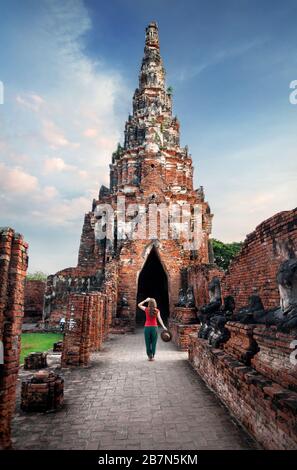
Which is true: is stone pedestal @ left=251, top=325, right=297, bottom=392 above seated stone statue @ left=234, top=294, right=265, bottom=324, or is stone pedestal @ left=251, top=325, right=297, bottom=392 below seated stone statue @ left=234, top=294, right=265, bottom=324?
below

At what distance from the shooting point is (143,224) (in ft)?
53.4

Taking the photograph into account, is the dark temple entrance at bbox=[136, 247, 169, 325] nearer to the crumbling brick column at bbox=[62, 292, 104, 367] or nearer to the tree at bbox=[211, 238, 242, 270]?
the crumbling brick column at bbox=[62, 292, 104, 367]

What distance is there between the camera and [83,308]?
695 centimetres

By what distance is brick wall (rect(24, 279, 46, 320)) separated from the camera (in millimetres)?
19256

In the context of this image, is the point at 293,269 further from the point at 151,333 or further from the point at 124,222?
the point at 124,222

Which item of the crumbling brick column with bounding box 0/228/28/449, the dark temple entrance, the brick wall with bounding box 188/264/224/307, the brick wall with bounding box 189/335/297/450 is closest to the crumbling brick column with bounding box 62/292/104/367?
the brick wall with bounding box 189/335/297/450

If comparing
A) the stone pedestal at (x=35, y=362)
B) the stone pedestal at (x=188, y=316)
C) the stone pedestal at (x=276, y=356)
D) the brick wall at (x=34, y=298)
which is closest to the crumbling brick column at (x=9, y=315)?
the stone pedestal at (x=276, y=356)

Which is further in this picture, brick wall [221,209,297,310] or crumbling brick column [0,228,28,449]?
brick wall [221,209,297,310]

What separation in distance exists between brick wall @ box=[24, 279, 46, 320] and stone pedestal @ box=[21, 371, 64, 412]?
16.4m

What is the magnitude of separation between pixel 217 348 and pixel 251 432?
1992 mm

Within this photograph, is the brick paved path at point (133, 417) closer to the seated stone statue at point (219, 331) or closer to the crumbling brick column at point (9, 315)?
the crumbling brick column at point (9, 315)

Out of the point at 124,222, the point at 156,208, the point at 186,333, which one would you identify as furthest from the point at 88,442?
the point at 124,222

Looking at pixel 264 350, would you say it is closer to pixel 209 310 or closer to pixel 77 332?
pixel 209 310

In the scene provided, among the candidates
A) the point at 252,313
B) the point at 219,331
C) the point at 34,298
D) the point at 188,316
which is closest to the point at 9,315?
the point at 252,313
